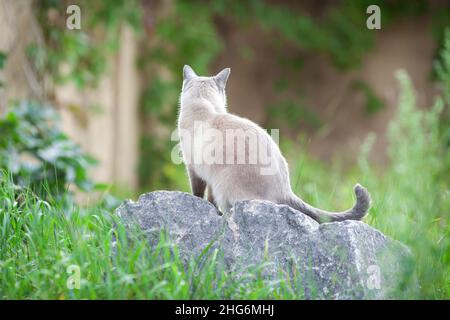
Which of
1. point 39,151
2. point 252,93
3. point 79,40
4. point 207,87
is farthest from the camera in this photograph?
point 252,93

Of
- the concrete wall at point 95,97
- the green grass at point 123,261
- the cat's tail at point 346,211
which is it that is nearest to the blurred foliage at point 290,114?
the concrete wall at point 95,97

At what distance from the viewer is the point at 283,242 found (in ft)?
9.46

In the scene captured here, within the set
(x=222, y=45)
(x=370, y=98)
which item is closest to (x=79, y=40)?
(x=222, y=45)

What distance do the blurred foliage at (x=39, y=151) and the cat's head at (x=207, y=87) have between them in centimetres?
124

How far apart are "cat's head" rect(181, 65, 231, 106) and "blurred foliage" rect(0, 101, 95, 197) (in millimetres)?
1244

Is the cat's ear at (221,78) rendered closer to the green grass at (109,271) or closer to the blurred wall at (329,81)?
the green grass at (109,271)

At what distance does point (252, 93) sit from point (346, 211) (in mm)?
8478

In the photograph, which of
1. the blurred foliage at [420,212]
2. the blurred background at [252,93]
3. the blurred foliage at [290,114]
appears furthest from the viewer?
the blurred foliage at [290,114]

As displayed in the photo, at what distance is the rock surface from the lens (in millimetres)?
2750

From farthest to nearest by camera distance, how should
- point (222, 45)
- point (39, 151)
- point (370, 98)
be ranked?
point (370, 98) < point (222, 45) < point (39, 151)

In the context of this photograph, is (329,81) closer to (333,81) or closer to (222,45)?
(333,81)

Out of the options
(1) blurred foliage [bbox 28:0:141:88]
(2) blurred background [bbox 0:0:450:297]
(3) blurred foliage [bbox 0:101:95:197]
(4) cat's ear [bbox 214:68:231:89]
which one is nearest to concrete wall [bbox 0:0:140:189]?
(2) blurred background [bbox 0:0:450:297]

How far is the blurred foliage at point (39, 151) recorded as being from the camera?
15.0 ft

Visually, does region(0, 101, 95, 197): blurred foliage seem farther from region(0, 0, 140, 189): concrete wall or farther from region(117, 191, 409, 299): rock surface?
region(117, 191, 409, 299): rock surface
